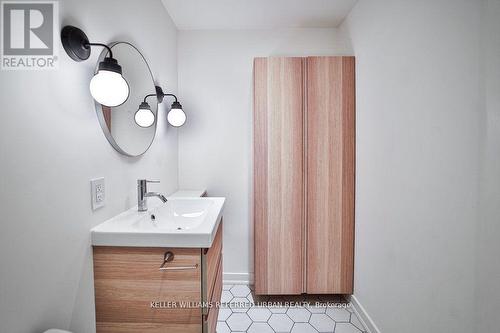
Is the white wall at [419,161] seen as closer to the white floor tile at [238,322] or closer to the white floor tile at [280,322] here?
the white floor tile at [280,322]

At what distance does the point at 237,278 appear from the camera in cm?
219

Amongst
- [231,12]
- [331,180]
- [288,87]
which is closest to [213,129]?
[288,87]

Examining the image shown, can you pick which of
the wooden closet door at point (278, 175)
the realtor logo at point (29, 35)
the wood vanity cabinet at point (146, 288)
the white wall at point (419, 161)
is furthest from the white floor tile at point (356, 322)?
the realtor logo at point (29, 35)

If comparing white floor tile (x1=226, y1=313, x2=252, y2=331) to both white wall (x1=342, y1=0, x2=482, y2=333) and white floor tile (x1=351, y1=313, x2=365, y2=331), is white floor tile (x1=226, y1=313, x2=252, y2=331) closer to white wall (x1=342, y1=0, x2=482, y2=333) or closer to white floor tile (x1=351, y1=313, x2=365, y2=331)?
white floor tile (x1=351, y1=313, x2=365, y2=331)

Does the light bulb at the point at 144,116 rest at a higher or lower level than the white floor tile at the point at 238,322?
higher

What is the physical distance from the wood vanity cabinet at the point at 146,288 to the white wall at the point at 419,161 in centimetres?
105

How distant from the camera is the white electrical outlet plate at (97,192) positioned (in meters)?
0.99

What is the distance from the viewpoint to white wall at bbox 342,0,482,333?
0.88 metres

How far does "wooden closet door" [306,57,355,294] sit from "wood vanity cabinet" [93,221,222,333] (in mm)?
1085

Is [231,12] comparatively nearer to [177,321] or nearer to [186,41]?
[186,41]

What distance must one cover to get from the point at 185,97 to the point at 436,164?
198 cm

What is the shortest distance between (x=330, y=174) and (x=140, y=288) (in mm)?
1456

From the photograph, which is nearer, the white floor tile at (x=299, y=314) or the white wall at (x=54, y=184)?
the white wall at (x=54, y=184)

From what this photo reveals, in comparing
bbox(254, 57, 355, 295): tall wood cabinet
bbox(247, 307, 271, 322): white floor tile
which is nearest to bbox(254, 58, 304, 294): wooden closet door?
bbox(254, 57, 355, 295): tall wood cabinet
